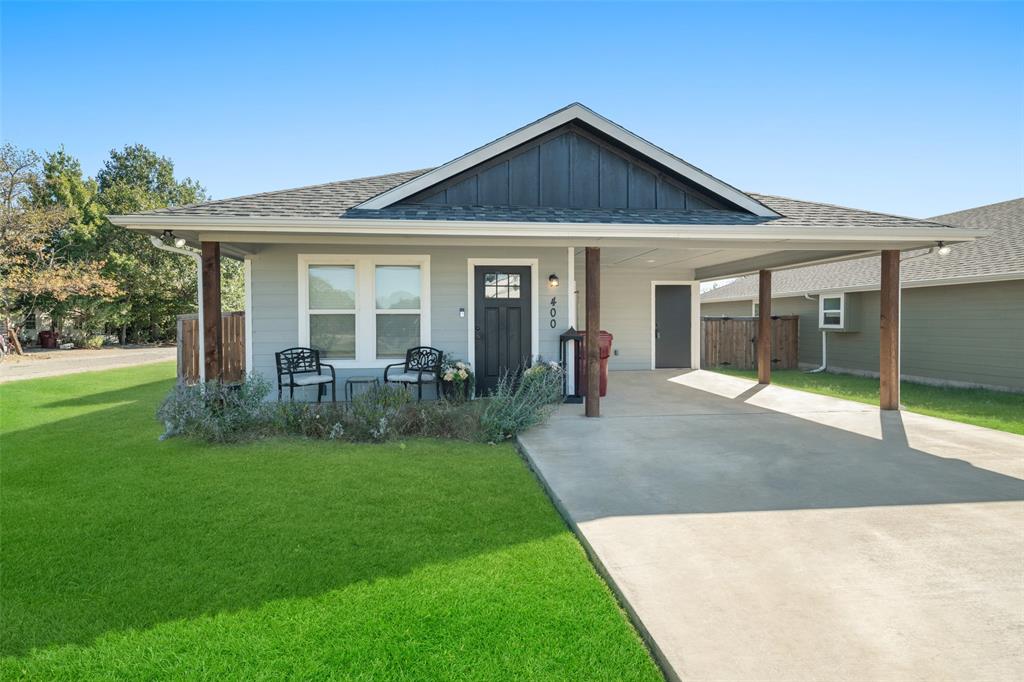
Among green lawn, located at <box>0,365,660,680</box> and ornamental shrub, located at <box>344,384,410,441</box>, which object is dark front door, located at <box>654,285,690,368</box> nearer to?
ornamental shrub, located at <box>344,384,410,441</box>

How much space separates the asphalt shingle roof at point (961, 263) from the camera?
10742 millimetres

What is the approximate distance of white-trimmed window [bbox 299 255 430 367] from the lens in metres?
8.41

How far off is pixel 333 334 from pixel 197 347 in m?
2.39

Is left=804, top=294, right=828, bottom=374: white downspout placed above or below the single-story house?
below

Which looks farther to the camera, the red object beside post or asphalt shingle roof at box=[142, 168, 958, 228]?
the red object beside post

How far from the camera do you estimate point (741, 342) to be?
50.9 feet

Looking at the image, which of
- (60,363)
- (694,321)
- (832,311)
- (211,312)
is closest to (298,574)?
(211,312)

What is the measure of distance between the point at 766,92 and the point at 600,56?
3277 millimetres

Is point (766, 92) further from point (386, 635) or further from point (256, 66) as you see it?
point (386, 635)

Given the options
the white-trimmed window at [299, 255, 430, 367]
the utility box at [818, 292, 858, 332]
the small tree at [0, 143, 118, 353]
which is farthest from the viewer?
the small tree at [0, 143, 118, 353]

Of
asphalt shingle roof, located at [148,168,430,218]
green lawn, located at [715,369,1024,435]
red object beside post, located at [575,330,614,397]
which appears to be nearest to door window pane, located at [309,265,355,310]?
asphalt shingle roof, located at [148,168,430,218]

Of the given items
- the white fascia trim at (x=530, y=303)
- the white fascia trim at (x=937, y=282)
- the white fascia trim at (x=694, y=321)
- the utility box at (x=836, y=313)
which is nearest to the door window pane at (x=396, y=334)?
the white fascia trim at (x=530, y=303)

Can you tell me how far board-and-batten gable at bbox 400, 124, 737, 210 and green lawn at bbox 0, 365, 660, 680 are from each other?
172 inches

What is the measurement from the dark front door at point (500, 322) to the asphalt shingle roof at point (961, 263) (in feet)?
24.6
